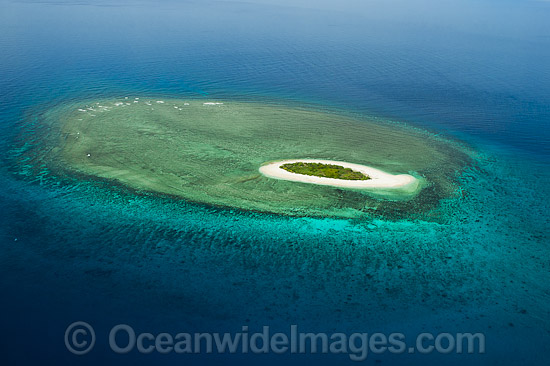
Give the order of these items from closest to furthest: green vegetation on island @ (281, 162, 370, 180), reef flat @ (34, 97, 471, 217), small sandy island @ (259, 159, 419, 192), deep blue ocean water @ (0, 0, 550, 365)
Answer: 1. deep blue ocean water @ (0, 0, 550, 365)
2. reef flat @ (34, 97, 471, 217)
3. small sandy island @ (259, 159, 419, 192)
4. green vegetation on island @ (281, 162, 370, 180)

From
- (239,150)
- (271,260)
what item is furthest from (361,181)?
(271,260)

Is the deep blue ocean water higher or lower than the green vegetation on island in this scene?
lower

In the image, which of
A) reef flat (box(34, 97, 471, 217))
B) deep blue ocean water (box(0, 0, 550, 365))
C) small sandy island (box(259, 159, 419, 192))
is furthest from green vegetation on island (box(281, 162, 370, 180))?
deep blue ocean water (box(0, 0, 550, 365))

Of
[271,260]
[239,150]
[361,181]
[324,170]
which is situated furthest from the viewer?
[239,150]

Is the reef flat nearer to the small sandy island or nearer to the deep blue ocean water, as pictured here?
the small sandy island

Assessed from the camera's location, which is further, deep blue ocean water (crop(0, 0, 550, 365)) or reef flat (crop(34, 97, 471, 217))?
reef flat (crop(34, 97, 471, 217))

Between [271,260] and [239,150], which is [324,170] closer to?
[239,150]

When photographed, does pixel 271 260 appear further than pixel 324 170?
No
